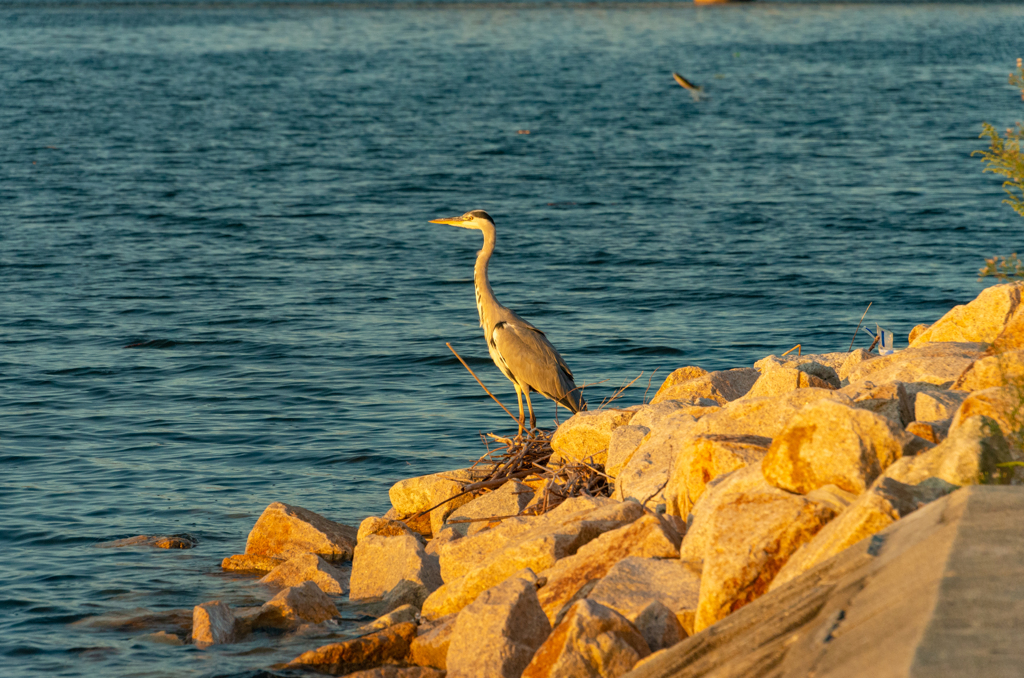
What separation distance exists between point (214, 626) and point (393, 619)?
1.20 meters

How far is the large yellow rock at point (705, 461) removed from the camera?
6035 millimetres

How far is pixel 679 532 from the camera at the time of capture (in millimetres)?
6039

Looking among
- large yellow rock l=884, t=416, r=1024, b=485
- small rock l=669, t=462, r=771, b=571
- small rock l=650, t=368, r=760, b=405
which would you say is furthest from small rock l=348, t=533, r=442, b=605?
large yellow rock l=884, t=416, r=1024, b=485

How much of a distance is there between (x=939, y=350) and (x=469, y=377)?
695 cm

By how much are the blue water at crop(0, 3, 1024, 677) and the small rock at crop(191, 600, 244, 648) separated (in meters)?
0.11

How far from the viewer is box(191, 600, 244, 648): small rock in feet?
22.7

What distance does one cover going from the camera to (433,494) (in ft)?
Result: 29.1

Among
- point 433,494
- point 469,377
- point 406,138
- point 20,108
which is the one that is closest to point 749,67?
point 406,138

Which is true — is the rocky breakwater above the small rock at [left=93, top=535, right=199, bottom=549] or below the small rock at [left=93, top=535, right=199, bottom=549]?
above

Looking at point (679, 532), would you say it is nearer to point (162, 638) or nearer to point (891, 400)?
point (891, 400)

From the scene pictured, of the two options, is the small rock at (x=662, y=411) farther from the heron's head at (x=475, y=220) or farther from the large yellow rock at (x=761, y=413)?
the heron's head at (x=475, y=220)

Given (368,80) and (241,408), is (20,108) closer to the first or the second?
(368,80)

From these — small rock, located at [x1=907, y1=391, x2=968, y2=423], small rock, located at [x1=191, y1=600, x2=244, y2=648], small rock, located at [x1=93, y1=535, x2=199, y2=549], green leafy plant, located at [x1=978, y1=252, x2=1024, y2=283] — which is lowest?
small rock, located at [x1=93, y1=535, x2=199, y2=549]

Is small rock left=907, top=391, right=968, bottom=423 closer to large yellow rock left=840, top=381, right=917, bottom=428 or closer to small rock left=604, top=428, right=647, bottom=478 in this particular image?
large yellow rock left=840, top=381, right=917, bottom=428
